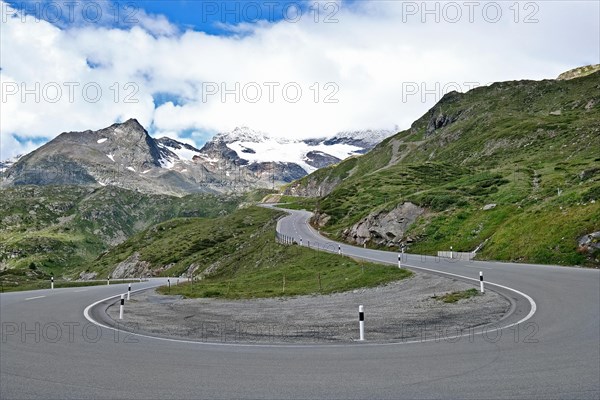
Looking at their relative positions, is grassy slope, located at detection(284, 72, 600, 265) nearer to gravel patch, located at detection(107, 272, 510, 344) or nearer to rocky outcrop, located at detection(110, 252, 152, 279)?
gravel patch, located at detection(107, 272, 510, 344)

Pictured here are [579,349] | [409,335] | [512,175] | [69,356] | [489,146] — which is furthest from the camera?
[489,146]

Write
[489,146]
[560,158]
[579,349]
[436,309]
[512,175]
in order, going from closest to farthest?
1. [579,349]
2. [436,309]
3. [512,175]
4. [560,158]
5. [489,146]

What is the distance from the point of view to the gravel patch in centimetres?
1434

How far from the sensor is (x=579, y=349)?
10.9 metres


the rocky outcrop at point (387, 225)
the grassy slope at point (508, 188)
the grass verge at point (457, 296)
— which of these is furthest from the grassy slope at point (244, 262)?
the grassy slope at point (508, 188)

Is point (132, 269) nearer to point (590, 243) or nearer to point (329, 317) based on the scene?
point (590, 243)

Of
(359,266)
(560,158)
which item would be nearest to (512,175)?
(560,158)

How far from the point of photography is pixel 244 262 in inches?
2689

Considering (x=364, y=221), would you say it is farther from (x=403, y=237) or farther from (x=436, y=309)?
(x=436, y=309)

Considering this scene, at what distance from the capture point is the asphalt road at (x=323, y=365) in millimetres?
8562

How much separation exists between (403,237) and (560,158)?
50814 millimetres

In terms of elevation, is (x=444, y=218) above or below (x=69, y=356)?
above

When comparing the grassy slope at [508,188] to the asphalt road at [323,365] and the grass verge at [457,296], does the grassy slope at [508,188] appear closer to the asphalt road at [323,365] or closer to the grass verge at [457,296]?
the grass verge at [457,296]

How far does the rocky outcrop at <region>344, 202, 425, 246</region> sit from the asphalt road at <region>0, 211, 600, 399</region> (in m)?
40.4
